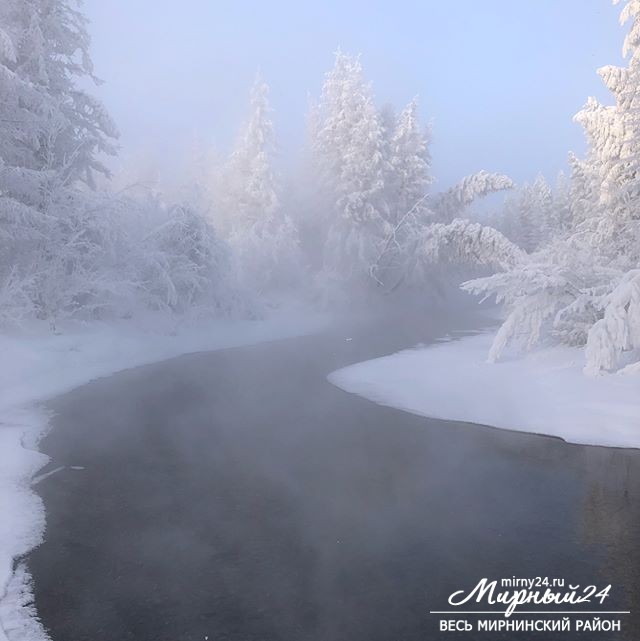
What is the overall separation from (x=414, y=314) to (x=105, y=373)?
26.1 m

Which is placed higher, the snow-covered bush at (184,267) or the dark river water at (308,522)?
the snow-covered bush at (184,267)

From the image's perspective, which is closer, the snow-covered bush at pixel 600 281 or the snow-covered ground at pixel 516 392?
the snow-covered ground at pixel 516 392

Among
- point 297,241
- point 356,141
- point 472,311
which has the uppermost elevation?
point 356,141

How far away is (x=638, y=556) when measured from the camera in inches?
286

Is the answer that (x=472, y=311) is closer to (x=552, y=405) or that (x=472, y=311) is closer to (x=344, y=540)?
(x=552, y=405)

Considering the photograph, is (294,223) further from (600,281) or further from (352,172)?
(600,281)

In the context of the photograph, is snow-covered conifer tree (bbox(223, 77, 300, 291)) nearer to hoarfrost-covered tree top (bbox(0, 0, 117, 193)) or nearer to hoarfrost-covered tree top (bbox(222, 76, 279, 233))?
hoarfrost-covered tree top (bbox(222, 76, 279, 233))

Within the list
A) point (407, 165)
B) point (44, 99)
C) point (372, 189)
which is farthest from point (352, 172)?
point (44, 99)

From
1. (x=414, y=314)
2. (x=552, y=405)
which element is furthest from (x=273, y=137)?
(x=552, y=405)

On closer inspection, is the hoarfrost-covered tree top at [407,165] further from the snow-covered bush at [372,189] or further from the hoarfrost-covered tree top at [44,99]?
the hoarfrost-covered tree top at [44,99]

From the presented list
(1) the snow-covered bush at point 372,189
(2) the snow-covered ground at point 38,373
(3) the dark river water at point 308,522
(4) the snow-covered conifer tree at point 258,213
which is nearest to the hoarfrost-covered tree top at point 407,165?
(1) the snow-covered bush at point 372,189

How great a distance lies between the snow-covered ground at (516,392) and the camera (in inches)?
493

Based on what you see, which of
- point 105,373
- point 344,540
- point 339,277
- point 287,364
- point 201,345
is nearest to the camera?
point 344,540

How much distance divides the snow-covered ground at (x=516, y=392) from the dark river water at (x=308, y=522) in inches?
24.8
